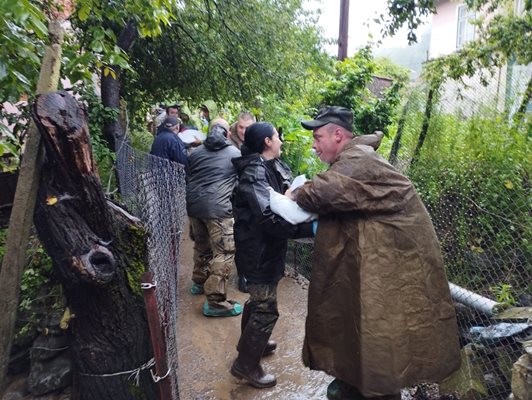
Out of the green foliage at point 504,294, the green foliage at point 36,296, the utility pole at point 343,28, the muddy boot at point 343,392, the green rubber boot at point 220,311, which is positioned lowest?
the green rubber boot at point 220,311

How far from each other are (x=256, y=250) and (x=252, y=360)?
0.88 meters

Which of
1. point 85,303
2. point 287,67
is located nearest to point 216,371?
point 85,303

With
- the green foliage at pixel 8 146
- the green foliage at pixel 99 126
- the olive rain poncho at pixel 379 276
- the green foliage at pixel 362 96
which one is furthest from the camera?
the green foliage at pixel 99 126

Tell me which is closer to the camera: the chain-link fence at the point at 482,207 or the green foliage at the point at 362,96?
the chain-link fence at the point at 482,207

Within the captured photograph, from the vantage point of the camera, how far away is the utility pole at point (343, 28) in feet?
35.3

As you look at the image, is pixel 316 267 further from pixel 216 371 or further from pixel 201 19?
pixel 201 19

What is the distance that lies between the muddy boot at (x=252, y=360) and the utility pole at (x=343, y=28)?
29.9ft

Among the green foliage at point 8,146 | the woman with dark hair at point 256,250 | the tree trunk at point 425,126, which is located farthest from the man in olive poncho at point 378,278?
the tree trunk at point 425,126

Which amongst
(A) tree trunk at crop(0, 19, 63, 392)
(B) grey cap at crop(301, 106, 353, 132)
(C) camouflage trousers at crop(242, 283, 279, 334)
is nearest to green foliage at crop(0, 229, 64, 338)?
(C) camouflage trousers at crop(242, 283, 279, 334)

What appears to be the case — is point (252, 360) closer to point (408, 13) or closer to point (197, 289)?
point (197, 289)

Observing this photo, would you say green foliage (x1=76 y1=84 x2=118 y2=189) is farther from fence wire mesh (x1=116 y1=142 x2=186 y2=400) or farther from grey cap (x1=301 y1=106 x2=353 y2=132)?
grey cap (x1=301 y1=106 x2=353 y2=132)

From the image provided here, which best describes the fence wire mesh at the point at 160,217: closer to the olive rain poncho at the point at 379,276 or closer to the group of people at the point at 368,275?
the group of people at the point at 368,275

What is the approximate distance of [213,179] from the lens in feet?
14.5

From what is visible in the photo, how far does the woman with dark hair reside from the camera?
296 cm
